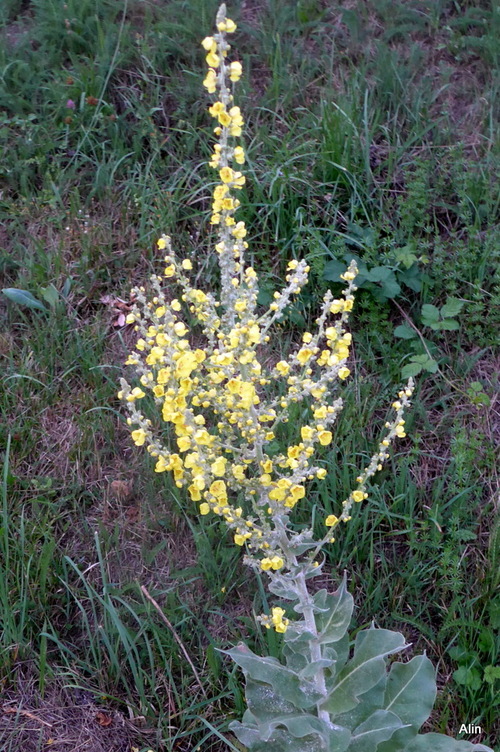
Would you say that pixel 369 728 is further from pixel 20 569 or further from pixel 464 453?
pixel 20 569

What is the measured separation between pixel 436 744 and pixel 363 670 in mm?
450

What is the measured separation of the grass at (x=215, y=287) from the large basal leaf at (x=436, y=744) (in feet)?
0.99

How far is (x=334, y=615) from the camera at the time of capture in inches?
105

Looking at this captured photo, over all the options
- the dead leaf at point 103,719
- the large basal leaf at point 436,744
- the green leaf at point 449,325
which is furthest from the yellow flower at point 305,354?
the dead leaf at point 103,719

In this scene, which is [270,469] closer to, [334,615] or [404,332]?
[334,615]

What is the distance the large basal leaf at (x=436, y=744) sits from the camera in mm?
2701

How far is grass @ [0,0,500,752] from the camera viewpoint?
3184 millimetres

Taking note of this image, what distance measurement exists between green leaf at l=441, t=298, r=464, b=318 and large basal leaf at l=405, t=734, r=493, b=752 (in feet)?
6.58

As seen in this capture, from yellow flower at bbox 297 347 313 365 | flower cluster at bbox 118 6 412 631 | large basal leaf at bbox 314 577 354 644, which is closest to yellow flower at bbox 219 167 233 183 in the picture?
flower cluster at bbox 118 6 412 631

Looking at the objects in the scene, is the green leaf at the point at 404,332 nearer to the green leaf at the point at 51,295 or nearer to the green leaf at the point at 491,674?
the green leaf at the point at 491,674

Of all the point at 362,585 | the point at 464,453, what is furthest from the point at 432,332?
the point at 362,585

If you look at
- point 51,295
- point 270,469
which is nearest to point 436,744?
point 270,469

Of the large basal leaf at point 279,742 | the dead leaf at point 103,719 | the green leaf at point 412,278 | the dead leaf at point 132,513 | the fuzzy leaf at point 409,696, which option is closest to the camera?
the large basal leaf at point 279,742

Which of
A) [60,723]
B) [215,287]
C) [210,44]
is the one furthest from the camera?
[215,287]
